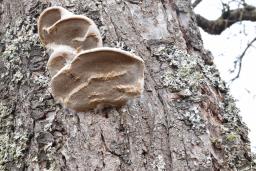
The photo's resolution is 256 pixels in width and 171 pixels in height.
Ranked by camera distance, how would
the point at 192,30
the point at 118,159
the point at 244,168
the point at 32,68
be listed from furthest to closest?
the point at 192,30, the point at 32,68, the point at 244,168, the point at 118,159

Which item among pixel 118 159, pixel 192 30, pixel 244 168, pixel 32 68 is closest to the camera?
pixel 118 159

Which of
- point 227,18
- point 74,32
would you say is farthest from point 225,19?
point 74,32

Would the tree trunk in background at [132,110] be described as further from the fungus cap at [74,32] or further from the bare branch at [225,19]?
the bare branch at [225,19]

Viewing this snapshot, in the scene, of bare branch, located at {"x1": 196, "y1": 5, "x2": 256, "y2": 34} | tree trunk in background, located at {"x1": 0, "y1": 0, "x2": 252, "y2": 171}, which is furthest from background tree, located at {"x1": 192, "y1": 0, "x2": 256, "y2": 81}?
tree trunk in background, located at {"x1": 0, "y1": 0, "x2": 252, "y2": 171}

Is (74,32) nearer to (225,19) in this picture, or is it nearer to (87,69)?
(87,69)

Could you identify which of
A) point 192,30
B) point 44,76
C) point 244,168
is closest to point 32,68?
point 44,76

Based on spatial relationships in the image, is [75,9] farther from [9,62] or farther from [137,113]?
[137,113]

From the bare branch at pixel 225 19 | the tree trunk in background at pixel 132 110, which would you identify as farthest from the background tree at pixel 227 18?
the tree trunk in background at pixel 132 110
